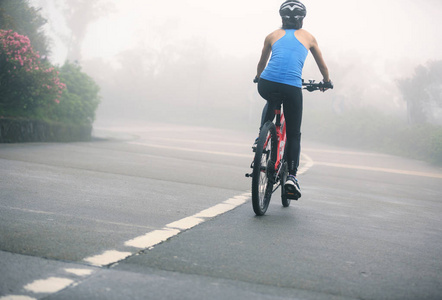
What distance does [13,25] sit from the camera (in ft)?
55.3

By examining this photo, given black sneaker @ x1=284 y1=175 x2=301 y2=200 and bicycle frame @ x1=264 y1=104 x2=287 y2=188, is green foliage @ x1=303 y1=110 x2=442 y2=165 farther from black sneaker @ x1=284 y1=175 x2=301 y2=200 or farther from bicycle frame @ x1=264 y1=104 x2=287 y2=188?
black sneaker @ x1=284 y1=175 x2=301 y2=200

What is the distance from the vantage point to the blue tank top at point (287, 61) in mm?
5914

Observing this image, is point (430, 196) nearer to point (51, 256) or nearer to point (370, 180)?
point (370, 180)

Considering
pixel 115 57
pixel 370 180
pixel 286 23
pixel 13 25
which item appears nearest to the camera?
pixel 286 23

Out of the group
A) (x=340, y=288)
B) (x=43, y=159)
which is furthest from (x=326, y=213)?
(x=43, y=159)

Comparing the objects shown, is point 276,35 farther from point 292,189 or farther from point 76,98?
point 76,98

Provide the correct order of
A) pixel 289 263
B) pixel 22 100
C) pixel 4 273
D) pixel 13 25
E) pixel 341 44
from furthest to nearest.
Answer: pixel 341 44 < pixel 13 25 < pixel 22 100 < pixel 289 263 < pixel 4 273

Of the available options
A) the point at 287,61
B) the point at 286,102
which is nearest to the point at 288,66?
Answer: the point at 287,61

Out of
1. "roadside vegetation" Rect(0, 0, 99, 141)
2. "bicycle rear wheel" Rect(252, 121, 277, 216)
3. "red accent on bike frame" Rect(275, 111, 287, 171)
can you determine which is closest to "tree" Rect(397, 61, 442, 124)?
"roadside vegetation" Rect(0, 0, 99, 141)

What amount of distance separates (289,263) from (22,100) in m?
12.9

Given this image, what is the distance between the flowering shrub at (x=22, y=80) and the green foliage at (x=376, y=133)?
578 inches

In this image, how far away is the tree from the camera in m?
27.2

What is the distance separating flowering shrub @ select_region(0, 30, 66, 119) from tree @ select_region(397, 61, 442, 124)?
18208 mm

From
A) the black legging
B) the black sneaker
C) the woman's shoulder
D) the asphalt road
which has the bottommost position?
the asphalt road
